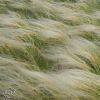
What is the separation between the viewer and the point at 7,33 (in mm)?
4102

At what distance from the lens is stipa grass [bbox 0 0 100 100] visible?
127 inches

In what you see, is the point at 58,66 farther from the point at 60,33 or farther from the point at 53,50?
the point at 60,33

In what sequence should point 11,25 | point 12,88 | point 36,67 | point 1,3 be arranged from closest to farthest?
1. point 12,88
2. point 36,67
3. point 11,25
4. point 1,3

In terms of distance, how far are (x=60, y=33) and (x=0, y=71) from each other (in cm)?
152

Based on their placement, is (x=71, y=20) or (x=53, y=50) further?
(x=71, y=20)

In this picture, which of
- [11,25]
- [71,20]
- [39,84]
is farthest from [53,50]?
[71,20]

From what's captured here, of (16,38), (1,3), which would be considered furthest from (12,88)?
(1,3)

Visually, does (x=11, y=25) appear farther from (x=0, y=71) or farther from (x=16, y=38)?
(x=0, y=71)

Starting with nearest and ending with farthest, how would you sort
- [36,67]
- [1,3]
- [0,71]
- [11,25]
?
[0,71] → [36,67] → [11,25] → [1,3]

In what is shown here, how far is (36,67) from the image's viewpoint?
3.71 metres

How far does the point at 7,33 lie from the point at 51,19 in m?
1.33

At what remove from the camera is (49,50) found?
4.17 meters

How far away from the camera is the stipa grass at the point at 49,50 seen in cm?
322

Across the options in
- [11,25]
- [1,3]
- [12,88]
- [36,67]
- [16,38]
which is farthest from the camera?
[1,3]
